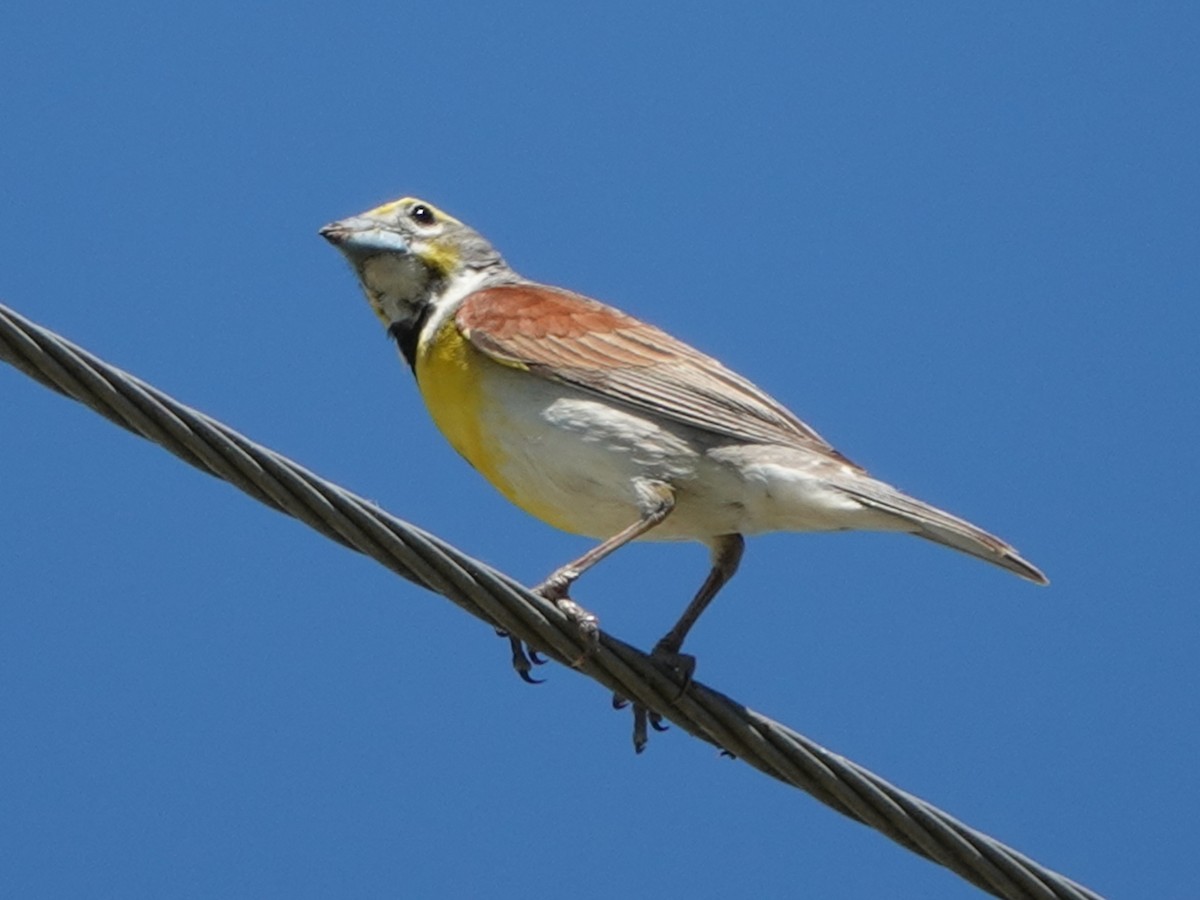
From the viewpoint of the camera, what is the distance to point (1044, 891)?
16.1 ft

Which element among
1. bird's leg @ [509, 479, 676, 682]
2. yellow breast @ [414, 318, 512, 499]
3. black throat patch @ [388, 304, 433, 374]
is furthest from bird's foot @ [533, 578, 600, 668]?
black throat patch @ [388, 304, 433, 374]

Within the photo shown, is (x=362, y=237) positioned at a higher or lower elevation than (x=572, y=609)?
higher

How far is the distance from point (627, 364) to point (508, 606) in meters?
2.37

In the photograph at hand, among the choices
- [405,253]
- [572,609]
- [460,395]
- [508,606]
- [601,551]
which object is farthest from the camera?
[405,253]

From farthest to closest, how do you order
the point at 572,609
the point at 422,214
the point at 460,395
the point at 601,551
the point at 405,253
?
the point at 422,214 → the point at 405,253 → the point at 460,395 → the point at 601,551 → the point at 572,609

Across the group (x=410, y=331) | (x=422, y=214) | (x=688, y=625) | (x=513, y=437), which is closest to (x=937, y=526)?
(x=688, y=625)

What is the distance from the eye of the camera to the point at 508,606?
5.03 metres

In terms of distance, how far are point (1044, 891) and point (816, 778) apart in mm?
629

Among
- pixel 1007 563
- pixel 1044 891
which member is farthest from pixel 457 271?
pixel 1044 891

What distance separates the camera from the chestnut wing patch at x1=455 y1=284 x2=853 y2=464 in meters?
6.94

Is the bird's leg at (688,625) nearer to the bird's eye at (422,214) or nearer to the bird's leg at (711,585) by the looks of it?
the bird's leg at (711,585)

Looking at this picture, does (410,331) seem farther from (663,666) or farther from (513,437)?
(663,666)

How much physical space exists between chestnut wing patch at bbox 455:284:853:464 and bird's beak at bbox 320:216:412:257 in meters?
0.58

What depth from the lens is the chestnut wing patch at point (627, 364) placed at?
6.94 metres
